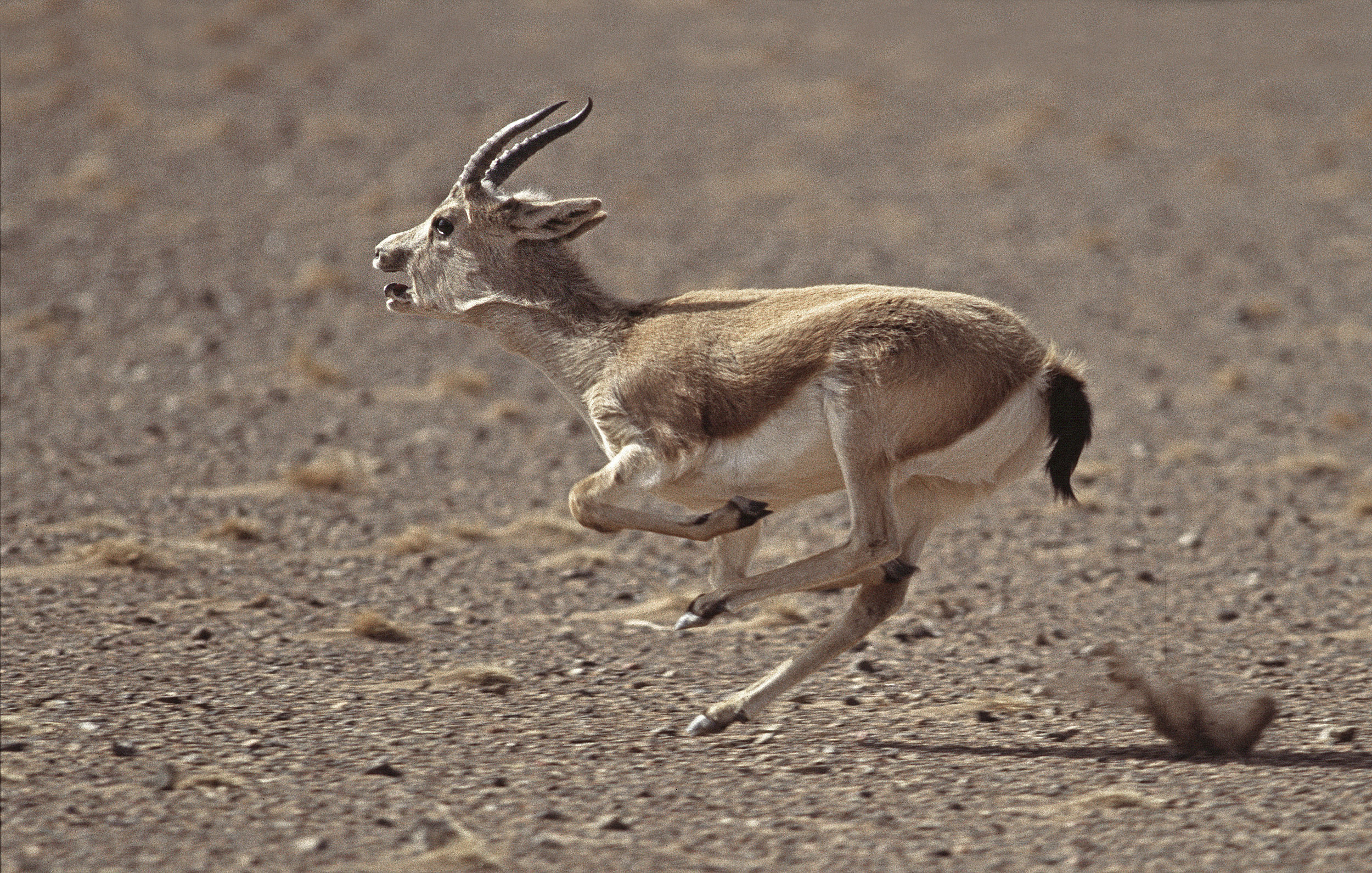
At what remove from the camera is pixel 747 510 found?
661cm

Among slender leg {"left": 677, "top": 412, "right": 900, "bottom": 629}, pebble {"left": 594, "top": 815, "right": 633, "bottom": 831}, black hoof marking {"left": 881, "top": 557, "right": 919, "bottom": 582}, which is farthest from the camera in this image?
black hoof marking {"left": 881, "top": 557, "right": 919, "bottom": 582}

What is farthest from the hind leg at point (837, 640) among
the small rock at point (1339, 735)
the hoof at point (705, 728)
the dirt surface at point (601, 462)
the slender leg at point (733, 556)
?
the small rock at point (1339, 735)

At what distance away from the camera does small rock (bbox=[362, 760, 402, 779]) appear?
6.09m

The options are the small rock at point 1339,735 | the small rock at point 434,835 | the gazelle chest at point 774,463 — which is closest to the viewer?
the small rock at point 434,835

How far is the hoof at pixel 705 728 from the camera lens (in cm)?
670

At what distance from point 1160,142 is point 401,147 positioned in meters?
10.5

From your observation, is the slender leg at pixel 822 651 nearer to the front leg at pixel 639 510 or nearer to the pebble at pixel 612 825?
the front leg at pixel 639 510

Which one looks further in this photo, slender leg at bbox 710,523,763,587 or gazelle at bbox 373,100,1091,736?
slender leg at bbox 710,523,763,587

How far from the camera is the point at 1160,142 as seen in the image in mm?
23703

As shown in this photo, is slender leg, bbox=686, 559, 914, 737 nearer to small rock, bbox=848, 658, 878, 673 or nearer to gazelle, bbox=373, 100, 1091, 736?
gazelle, bbox=373, 100, 1091, 736

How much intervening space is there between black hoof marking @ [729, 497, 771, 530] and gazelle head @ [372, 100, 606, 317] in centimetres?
137

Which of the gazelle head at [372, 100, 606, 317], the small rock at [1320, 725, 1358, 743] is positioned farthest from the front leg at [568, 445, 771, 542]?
the small rock at [1320, 725, 1358, 743]

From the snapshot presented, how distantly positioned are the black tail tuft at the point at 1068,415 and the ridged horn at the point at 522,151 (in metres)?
2.21

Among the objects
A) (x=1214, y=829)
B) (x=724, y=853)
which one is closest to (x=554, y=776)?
(x=724, y=853)
